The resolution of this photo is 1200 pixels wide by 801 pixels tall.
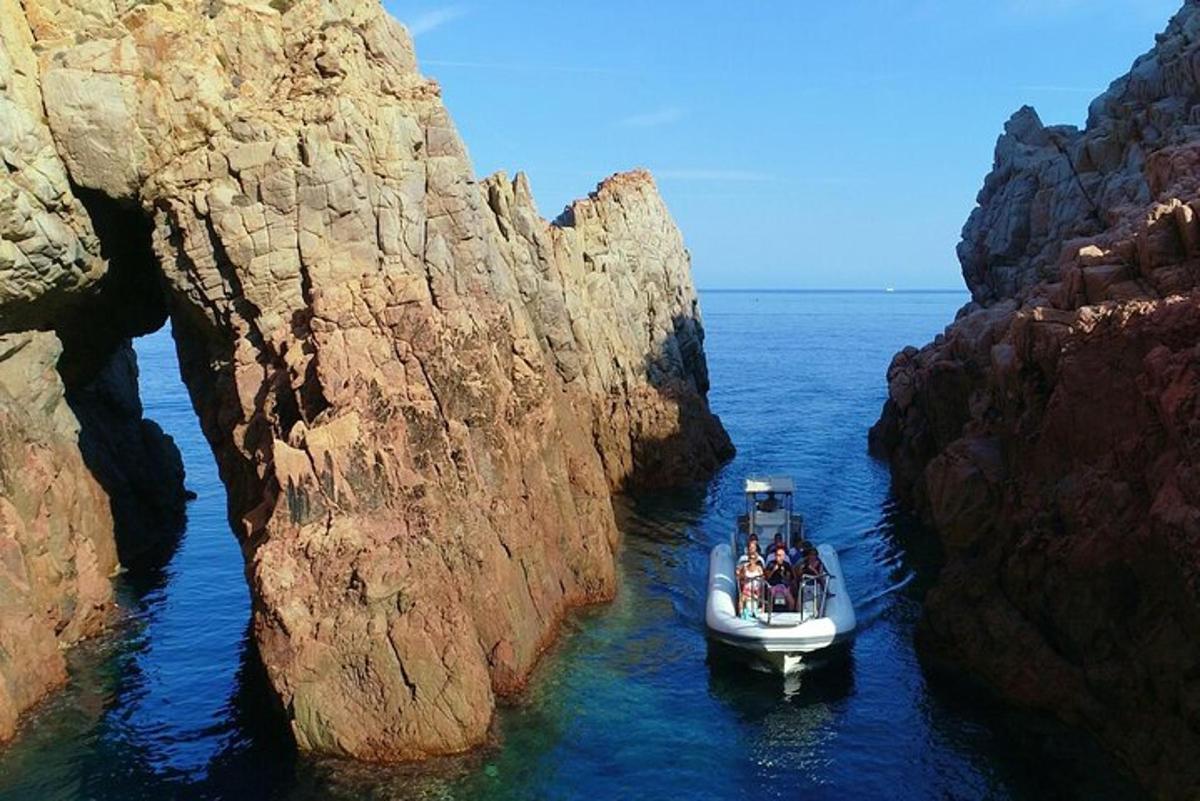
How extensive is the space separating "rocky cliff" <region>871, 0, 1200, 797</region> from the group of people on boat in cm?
364

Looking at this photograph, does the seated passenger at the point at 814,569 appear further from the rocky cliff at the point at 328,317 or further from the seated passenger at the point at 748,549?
the rocky cliff at the point at 328,317

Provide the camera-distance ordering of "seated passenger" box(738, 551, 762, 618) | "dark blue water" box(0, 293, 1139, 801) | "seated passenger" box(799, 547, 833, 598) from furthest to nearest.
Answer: "seated passenger" box(799, 547, 833, 598), "seated passenger" box(738, 551, 762, 618), "dark blue water" box(0, 293, 1139, 801)

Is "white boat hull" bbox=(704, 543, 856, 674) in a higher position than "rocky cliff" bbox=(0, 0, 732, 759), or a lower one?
lower

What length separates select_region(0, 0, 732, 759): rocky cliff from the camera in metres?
23.1

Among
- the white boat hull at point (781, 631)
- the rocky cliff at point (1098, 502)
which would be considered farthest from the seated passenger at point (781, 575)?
the rocky cliff at point (1098, 502)

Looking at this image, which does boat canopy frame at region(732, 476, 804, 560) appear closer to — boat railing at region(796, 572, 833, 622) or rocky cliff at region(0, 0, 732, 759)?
boat railing at region(796, 572, 833, 622)

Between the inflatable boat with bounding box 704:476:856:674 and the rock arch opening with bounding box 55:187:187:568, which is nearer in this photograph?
the inflatable boat with bounding box 704:476:856:674

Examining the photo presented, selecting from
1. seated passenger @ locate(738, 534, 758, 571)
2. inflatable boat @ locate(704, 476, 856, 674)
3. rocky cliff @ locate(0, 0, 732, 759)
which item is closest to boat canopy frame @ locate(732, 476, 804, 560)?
inflatable boat @ locate(704, 476, 856, 674)

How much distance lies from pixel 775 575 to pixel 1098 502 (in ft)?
34.1

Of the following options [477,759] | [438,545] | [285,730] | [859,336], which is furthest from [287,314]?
[859,336]

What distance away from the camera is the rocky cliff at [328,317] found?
23.1 metres

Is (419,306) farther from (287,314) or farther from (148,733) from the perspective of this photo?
(148,733)

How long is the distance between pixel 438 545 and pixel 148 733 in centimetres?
872

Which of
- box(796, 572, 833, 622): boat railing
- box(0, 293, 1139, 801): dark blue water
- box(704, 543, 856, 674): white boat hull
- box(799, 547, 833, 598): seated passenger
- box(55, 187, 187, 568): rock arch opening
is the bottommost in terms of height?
box(0, 293, 1139, 801): dark blue water
